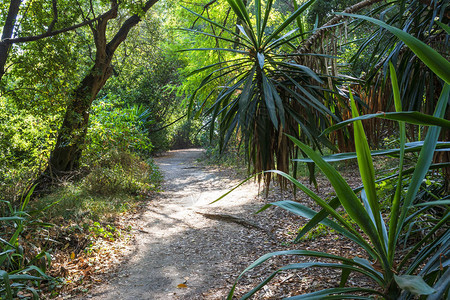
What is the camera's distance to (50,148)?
21.2ft

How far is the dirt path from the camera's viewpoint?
3279mm

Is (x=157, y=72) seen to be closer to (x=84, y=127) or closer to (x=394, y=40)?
(x=84, y=127)

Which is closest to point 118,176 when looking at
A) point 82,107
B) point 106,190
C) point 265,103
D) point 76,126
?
point 106,190

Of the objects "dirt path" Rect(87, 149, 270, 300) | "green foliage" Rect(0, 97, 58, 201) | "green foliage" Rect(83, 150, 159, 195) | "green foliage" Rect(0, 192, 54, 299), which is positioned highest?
"green foliage" Rect(0, 97, 58, 201)

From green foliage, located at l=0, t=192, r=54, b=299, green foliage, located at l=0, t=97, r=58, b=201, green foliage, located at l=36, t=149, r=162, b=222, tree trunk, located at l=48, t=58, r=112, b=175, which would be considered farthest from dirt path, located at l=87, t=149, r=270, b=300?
green foliage, located at l=0, t=97, r=58, b=201

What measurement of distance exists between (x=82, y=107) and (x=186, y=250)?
143 inches

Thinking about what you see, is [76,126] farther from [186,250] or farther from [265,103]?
[265,103]

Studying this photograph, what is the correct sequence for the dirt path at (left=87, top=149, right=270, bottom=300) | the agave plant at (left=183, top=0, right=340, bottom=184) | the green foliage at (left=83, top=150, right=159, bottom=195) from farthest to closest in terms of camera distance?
the green foliage at (left=83, top=150, right=159, bottom=195) → the dirt path at (left=87, top=149, right=270, bottom=300) → the agave plant at (left=183, top=0, right=340, bottom=184)

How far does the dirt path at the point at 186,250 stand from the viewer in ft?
10.8

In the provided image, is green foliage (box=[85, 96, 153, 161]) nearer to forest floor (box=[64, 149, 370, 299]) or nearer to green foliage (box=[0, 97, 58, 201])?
green foliage (box=[0, 97, 58, 201])

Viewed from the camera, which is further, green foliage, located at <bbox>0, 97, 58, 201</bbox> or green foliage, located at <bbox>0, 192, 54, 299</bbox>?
green foliage, located at <bbox>0, 97, 58, 201</bbox>

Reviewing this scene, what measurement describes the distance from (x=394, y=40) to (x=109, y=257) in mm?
3810

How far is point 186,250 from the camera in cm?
432

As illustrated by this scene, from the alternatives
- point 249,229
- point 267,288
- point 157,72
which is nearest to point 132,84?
point 157,72
